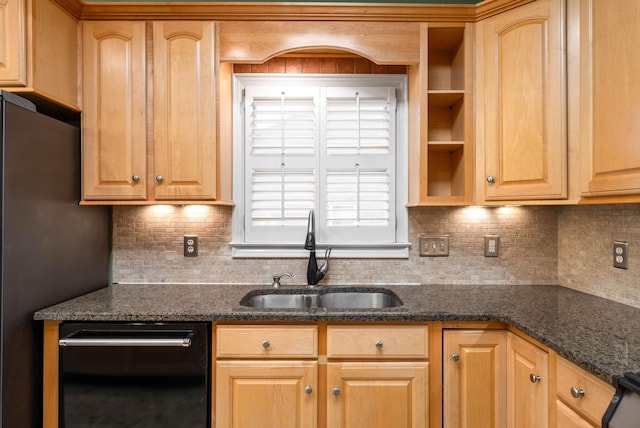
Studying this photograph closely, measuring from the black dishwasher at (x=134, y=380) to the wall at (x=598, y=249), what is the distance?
1805mm

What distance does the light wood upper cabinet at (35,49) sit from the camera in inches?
59.1

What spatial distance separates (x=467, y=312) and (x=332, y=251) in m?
0.82

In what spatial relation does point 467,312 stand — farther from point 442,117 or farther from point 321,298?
point 442,117

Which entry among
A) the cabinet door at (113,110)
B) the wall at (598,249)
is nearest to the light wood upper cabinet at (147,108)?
the cabinet door at (113,110)

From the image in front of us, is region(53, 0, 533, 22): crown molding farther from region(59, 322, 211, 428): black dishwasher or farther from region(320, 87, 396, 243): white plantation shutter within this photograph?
region(59, 322, 211, 428): black dishwasher

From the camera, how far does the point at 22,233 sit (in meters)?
1.44

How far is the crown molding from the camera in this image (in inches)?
69.6

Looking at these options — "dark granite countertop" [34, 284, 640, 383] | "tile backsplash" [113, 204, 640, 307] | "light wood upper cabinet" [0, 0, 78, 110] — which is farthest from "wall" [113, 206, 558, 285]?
"light wood upper cabinet" [0, 0, 78, 110]

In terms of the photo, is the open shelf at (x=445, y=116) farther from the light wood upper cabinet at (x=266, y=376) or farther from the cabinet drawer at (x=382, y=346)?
the light wood upper cabinet at (x=266, y=376)

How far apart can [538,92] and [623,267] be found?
0.84 m

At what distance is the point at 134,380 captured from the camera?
1.48 m

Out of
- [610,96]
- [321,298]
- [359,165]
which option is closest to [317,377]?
[321,298]

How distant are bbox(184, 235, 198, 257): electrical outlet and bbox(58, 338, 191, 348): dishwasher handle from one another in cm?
68

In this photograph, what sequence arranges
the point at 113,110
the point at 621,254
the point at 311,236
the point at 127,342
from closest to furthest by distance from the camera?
the point at 127,342 < the point at 621,254 < the point at 113,110 < the point at 311,236
